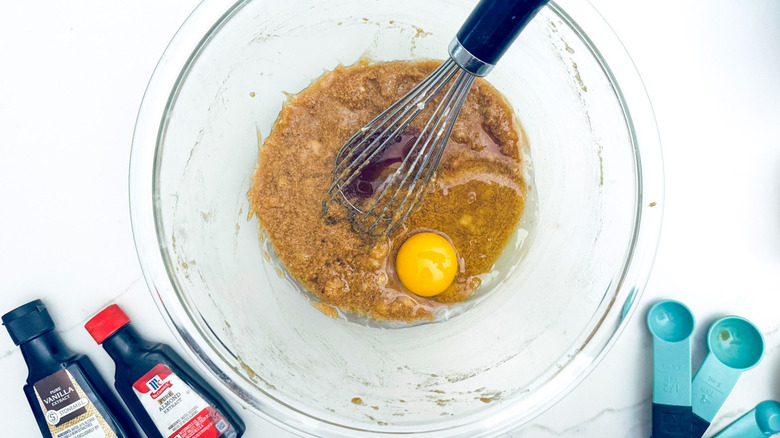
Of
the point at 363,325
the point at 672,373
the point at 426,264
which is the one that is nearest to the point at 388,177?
the point at 426,264

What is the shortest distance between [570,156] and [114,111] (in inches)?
43.7

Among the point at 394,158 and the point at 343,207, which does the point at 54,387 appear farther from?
the point at 394,158

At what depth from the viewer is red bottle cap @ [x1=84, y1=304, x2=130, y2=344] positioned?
3.48 ft

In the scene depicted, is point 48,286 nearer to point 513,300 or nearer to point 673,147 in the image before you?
point 513,300

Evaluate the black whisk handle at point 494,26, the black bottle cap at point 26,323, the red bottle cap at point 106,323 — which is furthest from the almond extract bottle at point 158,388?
the black whisk handle at point 494,26

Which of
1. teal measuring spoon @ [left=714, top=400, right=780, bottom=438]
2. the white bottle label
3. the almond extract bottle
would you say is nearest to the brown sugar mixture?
the almond extract bottle

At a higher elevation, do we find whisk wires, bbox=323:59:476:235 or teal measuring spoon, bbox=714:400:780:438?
whisk wires, bbox=323:59:476:235

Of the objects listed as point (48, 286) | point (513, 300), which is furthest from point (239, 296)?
point (513, 300)

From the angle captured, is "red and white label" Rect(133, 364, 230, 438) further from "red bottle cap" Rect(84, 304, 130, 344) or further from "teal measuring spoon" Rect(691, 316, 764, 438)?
"teal measuring spoon" Rect(691, 316, 764, 438)

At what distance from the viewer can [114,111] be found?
114 centimetres

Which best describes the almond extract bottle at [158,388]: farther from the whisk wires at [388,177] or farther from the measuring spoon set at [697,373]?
the measuring spoon set at [697,373]

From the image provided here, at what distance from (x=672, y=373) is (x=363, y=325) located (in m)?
0.75

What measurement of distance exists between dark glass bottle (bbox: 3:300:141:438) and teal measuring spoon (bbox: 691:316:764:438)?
1.39 metres

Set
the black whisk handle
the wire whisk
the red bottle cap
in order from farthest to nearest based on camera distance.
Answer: the red bottle cap
the wire whisk
the black whisk handle
